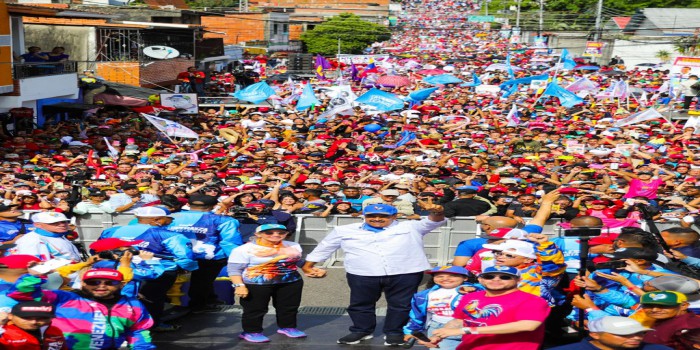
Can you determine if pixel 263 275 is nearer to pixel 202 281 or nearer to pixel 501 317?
pixel 202 281

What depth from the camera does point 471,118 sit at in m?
25.1

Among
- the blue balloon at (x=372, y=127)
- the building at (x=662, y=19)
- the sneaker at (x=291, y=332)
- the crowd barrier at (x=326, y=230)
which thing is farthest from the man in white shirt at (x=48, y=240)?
the building at (x=662, y=19)

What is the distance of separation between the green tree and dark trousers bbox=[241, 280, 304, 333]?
223 ft

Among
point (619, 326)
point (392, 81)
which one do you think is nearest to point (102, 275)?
point (619, 326)

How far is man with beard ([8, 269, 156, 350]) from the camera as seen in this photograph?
611 centimetres

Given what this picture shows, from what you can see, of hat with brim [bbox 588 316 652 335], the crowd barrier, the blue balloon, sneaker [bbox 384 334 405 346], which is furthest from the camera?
the blue balloon

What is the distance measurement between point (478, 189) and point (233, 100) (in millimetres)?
19233

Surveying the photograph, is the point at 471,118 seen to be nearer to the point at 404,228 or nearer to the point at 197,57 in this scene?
the point at 404,228

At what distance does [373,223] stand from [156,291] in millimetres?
2054

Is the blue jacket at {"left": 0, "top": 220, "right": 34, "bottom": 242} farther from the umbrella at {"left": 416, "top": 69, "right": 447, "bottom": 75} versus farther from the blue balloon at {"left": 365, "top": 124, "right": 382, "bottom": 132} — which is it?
the umbrella at {"left": 416, "top": 69, "right": 447, "bottom": 75}

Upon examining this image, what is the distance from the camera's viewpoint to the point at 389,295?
7.89 m

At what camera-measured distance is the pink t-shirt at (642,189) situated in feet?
44.2

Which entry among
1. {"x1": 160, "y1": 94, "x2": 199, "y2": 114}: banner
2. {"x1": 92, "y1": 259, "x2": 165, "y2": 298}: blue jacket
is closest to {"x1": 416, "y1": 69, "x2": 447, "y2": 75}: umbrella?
{"x1": 160, "y1": 94, "x2": 199, "y2": 114}: banner

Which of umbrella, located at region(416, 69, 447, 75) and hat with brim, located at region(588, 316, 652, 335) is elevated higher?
hat with brim, located at region(588, 316, 652, 335)
